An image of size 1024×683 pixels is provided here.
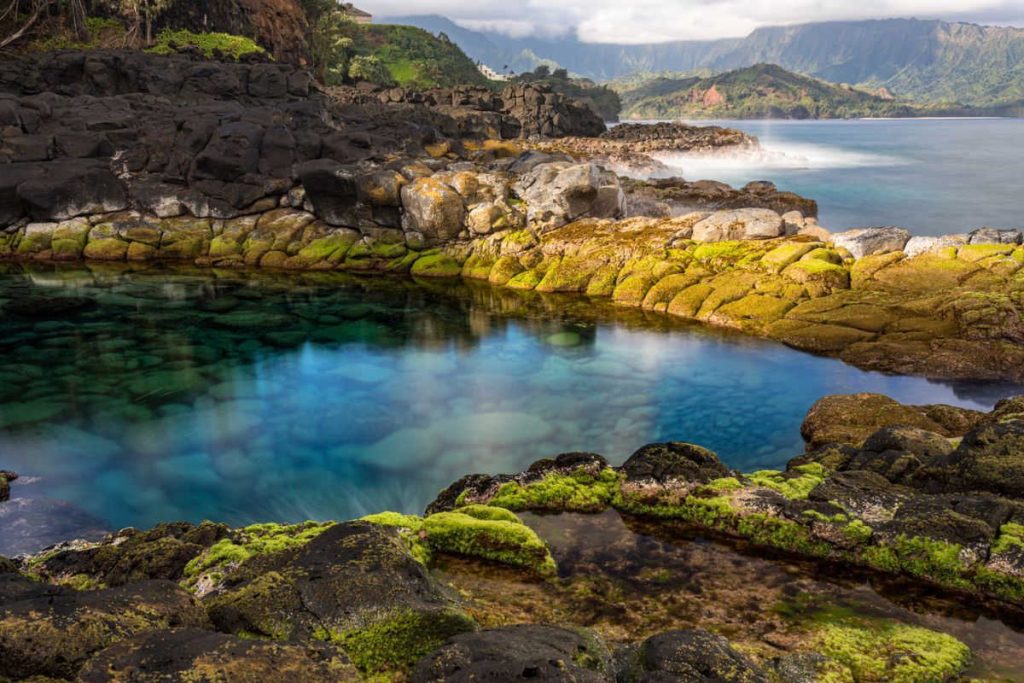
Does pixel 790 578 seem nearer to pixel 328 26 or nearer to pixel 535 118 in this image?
pixel 535 118

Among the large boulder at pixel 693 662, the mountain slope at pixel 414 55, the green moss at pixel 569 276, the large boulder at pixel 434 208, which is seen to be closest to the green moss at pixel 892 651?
the large boulder at pixel 693 662

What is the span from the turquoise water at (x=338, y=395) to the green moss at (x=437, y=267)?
427 centimetres

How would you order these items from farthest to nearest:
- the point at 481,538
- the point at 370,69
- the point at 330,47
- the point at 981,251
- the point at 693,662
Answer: the point at 370,69 → the point at 330,47 → the point at 981,251 → the point at 481,538 → the point at 693,662

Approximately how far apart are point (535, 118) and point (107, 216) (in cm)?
8591

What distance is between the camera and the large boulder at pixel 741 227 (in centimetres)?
3441

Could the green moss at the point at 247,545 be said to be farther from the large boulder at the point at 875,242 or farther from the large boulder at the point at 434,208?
the large boulder at the point at 434,208

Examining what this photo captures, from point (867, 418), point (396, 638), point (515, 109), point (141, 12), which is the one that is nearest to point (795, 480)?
point (867, 418)

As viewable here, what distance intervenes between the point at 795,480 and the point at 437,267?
2912cm

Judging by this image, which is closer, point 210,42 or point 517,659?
point 517,659

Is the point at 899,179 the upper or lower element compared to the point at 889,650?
upper

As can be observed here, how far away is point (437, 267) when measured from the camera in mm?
39344

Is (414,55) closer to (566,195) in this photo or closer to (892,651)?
(566,195)

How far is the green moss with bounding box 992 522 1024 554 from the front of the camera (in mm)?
9625

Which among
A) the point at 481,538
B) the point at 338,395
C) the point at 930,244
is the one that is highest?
the point at 930,244
